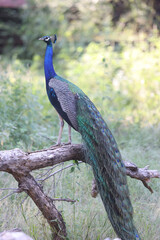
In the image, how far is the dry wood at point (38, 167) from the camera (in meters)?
2.39

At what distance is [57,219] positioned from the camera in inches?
104

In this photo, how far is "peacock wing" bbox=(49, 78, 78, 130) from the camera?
9.60 feet

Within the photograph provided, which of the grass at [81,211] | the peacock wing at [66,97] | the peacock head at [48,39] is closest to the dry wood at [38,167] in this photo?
the grass at [81,211]

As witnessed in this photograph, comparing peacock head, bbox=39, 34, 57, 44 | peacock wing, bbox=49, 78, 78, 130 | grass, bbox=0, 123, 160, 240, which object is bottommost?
grass, bbox=0, 123, 160, 240

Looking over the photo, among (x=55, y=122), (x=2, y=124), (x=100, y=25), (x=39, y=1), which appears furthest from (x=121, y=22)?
(x=2, y=124)

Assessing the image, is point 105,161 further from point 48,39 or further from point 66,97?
point 48,39

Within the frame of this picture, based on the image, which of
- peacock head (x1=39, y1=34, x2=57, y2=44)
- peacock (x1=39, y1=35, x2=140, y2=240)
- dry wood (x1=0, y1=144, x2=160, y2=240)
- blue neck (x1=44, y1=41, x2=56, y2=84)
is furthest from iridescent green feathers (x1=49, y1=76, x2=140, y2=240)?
peacock head (x1=39, y1=34, x2=57, y2=44)

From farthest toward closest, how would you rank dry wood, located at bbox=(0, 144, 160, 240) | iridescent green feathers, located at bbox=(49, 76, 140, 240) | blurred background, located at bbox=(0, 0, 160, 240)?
blurred background, located at bbox=(0, 0, 160, 240), iridescent green feathers, located at bbox=(49, 76, 140, 240), dry wood, located at bbox=(0, 144, 160, 240)

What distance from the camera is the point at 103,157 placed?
8.87 feet

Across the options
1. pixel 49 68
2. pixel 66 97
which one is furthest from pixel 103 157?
pixel 49 68

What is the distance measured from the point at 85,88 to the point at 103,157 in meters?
4.21

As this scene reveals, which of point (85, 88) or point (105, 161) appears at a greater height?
point (85, 88)

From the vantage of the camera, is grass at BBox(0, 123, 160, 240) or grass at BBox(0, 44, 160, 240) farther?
grass at BBox(0, 44, 160, 240)

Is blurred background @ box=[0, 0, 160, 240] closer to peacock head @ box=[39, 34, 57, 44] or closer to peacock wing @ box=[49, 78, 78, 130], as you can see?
peacock wing @ box=[49, 78, 78, 130]
